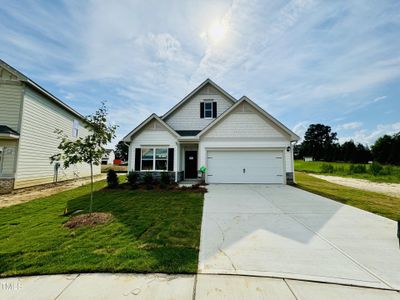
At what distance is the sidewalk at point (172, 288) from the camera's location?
7.90 feet

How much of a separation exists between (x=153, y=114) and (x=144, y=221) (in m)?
8.98

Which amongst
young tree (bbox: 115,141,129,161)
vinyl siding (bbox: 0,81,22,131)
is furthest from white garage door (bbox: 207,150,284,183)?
young tree (bbox: 115,141,129,161)

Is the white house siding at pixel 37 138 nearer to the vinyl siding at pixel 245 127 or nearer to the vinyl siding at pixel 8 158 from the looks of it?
the vinyl siding at pixel 8 158

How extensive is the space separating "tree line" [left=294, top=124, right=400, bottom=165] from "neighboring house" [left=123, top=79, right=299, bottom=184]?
3850 centimetres

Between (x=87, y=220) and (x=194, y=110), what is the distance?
1151cm

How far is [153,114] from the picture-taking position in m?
12.9

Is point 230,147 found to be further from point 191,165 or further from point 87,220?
point 87,220

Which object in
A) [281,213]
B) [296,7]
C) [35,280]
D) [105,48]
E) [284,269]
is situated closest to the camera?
[35,280]

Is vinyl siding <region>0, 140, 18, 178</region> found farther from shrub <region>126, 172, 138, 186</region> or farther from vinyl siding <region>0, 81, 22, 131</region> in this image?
shrub <region>126, 172, 138, 186</region>

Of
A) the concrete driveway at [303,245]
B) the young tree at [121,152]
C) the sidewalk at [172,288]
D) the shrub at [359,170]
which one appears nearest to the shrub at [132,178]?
the concrete driveway at [303,245]

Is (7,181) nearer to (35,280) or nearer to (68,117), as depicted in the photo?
(68,117)

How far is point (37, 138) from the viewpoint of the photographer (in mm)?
12109

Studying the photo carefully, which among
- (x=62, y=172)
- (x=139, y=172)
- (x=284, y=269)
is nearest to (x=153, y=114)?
(x=139, y=172)

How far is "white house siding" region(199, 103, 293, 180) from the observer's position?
12609mm
